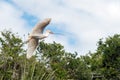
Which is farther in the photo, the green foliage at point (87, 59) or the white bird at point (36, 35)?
the green foliage at point (87, 59)

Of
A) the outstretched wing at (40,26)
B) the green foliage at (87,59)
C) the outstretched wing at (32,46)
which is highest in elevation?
the green foliage at (87,59)

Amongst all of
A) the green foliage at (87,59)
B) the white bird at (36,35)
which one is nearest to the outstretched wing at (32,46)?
the white bird at (36,35)

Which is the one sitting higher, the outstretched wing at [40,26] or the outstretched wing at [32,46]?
the outstretched wing at [40,26]

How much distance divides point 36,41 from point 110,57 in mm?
25402

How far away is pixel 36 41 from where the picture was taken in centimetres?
605

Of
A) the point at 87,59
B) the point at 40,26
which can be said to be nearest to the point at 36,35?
the point at 40,26

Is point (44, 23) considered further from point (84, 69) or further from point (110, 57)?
point (110, 57)

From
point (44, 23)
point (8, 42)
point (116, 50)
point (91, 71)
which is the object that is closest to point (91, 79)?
point (91, 71)

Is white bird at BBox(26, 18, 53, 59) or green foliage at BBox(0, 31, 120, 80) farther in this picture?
green foliage at BBox(0, 31, 120, 80)

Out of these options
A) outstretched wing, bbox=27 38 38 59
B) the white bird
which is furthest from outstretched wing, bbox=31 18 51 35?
outstretched wing, bbox=27 38 38 59

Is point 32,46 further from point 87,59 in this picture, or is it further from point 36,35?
point 87,59

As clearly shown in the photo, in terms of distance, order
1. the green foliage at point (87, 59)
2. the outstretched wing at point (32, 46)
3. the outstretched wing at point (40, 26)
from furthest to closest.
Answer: the green foliage at point (87, 59) < the outstretched wing at point (40, 26) < the outstretched wing at point (32, 46)

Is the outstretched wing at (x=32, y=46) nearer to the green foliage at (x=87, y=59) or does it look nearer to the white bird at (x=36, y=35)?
the white bird at (x=36, y=35)

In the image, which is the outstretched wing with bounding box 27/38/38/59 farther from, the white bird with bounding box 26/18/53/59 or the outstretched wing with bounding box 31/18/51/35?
the outstretched wing with bounding box 31/18/51/35
